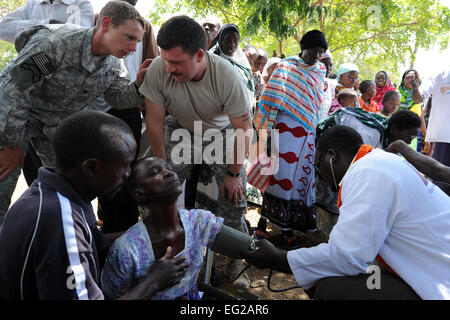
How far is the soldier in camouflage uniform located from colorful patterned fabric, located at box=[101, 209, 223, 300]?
1.15 meters

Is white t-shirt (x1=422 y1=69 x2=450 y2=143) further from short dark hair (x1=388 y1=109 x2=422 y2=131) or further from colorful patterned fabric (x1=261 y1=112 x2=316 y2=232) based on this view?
colorful patterned fabric (x1=261 y1=112 x2=316 y2=232)

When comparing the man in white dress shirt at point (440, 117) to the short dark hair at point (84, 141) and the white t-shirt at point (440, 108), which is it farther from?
the short dark hair at point (84, 141)

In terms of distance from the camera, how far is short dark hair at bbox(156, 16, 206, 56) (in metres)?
2.32

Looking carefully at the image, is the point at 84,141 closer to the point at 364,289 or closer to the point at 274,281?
the point at 364,289

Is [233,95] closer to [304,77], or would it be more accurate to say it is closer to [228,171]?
[228,171]

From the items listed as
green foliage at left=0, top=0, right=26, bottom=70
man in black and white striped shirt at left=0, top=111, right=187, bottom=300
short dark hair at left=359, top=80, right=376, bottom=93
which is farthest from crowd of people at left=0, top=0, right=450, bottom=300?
green foliage at left=0, top=0, right=26, bottom=70

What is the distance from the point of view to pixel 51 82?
2.46m

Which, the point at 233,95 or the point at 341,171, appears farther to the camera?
the point at 233,95

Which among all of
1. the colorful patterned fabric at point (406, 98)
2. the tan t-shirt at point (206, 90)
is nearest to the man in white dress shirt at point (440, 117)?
the colorful patterned fabric at point (406, 98)

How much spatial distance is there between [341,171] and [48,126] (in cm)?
202

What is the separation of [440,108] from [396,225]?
342 centimetres

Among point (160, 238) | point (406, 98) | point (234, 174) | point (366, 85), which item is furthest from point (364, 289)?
point (406, 98)

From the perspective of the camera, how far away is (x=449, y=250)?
1705 millimetres

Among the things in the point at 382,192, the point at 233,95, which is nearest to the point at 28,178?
the point at 233,95
